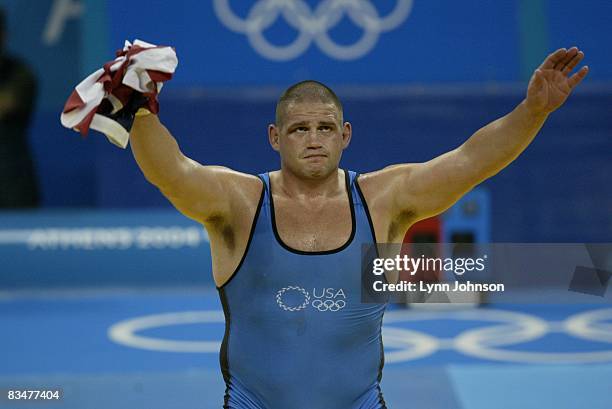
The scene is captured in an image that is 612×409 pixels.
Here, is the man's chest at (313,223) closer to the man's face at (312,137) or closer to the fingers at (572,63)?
the man's face at (312,137)

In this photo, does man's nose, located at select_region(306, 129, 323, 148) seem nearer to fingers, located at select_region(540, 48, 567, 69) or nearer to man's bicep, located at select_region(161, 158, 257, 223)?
man's bicep, located at select_region(161, 158, 257, 223)

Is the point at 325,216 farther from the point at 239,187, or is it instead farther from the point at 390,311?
the point at 390,311

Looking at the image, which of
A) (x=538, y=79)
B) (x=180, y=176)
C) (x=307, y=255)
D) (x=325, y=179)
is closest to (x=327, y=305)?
(x=307, y=255)

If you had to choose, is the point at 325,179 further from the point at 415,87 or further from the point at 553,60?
the point at 415,87

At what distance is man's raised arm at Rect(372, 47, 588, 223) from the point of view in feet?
13.7

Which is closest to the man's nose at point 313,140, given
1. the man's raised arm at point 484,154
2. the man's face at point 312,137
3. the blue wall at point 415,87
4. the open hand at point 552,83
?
the man's face at point 312,137

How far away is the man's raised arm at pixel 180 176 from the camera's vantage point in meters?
4.02

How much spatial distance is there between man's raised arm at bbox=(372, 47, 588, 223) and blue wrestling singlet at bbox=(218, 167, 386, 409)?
24cm

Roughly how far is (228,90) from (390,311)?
3.01 m

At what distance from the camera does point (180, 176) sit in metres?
4.16

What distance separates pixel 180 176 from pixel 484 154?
1313mm

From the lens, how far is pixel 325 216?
4.57 meters

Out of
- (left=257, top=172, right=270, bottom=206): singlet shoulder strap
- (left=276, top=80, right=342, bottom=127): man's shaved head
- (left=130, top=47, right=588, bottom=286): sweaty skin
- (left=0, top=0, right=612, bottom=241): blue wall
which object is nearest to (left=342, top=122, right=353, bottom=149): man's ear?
(left=130, top=47, right=588, bottom=286): sweaty skin

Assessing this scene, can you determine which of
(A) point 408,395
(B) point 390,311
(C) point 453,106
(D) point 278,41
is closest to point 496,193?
(C) point 453,106
